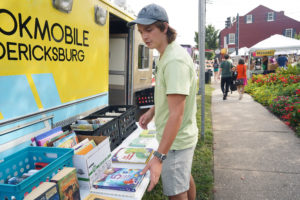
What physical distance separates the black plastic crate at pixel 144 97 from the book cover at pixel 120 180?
11.2 ft

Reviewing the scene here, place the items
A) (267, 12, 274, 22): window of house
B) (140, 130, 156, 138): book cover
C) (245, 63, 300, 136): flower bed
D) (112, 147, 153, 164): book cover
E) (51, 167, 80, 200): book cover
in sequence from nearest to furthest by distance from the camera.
Answer: (51, 167, 80, 200): book cover → (112, 147, 153, 164): book cover → (140, 130, 156, 138): book cover → (245, 63, 300, 136): flower bed → (267, 12, 274, 22): window of house

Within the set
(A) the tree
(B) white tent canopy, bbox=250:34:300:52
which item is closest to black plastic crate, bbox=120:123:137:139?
(B) white tent canopy, bbox=250:34:300:52

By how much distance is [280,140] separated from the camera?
5.77 metres

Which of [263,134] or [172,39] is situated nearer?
[172,39]

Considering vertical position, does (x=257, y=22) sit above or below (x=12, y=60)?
above

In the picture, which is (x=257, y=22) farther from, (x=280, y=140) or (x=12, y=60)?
(x=12, y=60)

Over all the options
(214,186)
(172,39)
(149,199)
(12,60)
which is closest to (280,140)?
(214,186)

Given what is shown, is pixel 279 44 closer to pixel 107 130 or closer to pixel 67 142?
pixel 107 130

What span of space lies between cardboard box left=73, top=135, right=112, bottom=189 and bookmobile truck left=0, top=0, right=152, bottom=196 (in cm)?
60

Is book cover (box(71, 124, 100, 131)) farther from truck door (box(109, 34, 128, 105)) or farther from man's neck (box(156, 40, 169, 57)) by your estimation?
truck door (box(109, 34, 128, 105))

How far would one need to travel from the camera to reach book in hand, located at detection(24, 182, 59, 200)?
1.43 metres

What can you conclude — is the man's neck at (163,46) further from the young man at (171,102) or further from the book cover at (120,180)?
the book cover at (120,180)

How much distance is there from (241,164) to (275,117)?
3.90 metres

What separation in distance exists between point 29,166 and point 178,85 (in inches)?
52.1
